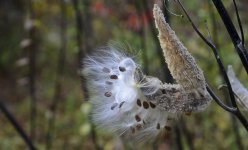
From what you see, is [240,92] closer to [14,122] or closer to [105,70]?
[105,70]

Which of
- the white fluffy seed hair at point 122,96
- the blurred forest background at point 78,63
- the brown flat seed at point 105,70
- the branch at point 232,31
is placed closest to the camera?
the branch at point 232,31

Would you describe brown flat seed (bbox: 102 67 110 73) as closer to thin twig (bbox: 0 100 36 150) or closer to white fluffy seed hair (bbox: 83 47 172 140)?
white fluffy seed hair (bbox: 83 47 172 140)

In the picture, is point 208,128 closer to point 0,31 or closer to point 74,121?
point 74,121

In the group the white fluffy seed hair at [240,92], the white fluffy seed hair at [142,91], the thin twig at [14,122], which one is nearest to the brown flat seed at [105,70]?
the white fluffy seed hair at [142,91]

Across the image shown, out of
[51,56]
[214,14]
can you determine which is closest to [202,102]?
[214,14]

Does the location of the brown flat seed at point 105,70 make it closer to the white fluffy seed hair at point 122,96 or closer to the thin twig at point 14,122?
the white fluffy seed hair at point 122,96

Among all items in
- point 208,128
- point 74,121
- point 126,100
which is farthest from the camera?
point 74,121
